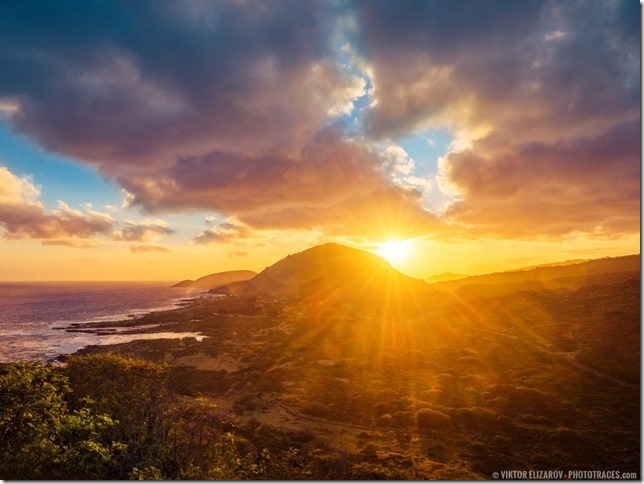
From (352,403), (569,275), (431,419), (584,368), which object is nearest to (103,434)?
(431,419)

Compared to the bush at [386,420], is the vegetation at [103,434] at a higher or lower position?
higher

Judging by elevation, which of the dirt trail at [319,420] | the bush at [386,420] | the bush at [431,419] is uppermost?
the bush at [431,419]

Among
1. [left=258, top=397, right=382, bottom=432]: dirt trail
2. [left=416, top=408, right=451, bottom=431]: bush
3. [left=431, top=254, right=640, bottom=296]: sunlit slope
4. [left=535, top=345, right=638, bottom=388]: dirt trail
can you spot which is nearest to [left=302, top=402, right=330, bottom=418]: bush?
[left=258, top=397, right=382, bottom=432]: dirt trail

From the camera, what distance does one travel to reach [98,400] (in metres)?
16.0

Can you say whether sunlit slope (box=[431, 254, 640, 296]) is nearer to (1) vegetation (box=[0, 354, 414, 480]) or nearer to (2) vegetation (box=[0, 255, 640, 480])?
(2) vegetation (box=[0, 255, 640, 480])

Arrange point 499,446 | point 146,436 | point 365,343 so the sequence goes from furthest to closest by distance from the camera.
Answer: point 365,343, point 499,446, point 146,436

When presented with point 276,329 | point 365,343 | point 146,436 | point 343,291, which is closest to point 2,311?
point 276,329

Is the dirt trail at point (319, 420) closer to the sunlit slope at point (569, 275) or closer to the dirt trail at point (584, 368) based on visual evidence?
the dirt trail at point (584, 368)

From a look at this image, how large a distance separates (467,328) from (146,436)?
209 feet

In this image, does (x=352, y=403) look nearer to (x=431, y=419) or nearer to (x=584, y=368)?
(x=431, y=419)

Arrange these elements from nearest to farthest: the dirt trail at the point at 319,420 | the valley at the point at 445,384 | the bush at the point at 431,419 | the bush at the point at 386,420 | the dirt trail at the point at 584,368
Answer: the valley at the point at 445,384 → the bush at the point at 431,419 → the dirt trail at the point at 319,420 → the bush at the point at 386,420 → the dirt trail at the point at 584,368

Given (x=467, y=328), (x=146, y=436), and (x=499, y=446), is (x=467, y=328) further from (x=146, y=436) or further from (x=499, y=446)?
(x=146, y=436)

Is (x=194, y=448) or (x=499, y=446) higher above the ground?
(x=194, y=448)

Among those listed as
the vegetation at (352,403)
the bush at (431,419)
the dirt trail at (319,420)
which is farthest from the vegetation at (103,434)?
the bush at (431,419)
